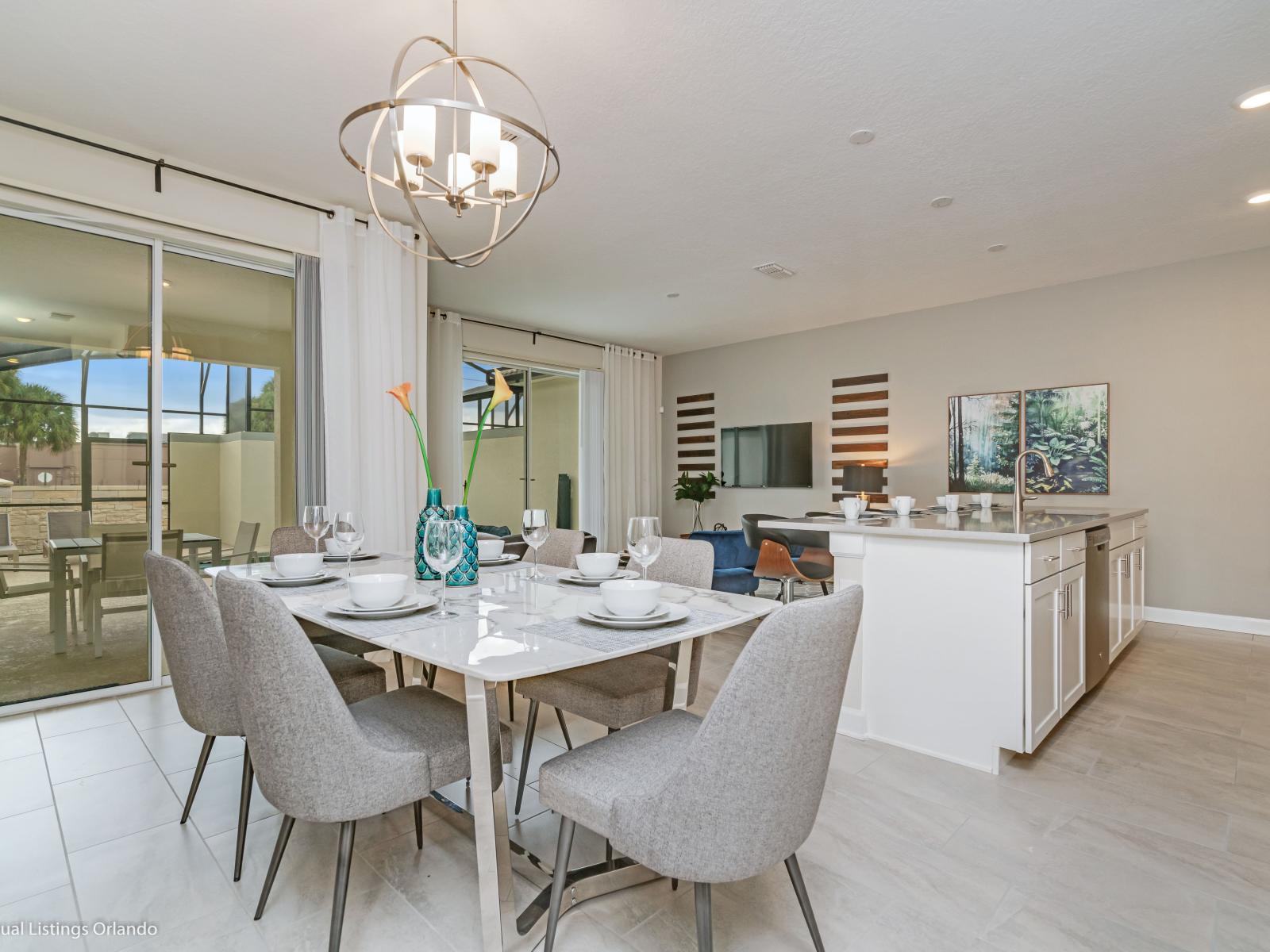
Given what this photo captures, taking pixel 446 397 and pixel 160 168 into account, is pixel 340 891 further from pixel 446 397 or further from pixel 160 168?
pixel 446 397

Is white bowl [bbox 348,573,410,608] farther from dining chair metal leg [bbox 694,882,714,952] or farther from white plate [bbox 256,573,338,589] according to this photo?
dining chair metal leg [bbox 694,882,714,952]

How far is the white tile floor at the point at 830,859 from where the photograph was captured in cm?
147

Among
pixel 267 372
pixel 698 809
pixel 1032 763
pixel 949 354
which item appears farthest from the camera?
pixel 949 354

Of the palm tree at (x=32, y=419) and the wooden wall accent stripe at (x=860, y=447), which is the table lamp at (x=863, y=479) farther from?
the palm tree at (x=32, y=419)

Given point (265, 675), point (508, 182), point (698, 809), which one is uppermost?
point (508, 182)

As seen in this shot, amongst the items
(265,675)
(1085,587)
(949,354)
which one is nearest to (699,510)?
(949,354)

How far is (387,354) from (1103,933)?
152 inches

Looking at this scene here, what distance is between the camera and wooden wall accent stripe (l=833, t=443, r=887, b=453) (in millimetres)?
6199

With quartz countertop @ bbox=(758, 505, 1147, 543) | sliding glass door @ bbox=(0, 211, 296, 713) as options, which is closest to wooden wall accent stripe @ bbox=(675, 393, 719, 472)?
quartz countertop @ bbox=(758, 505, 1147, 543)

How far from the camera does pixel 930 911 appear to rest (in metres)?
1.55

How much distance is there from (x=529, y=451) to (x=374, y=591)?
18.4 feet

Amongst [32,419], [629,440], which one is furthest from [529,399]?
[32,419]

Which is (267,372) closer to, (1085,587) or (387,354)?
(387,354)

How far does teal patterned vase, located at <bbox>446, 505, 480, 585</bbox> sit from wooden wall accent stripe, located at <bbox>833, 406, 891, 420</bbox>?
5179mm
